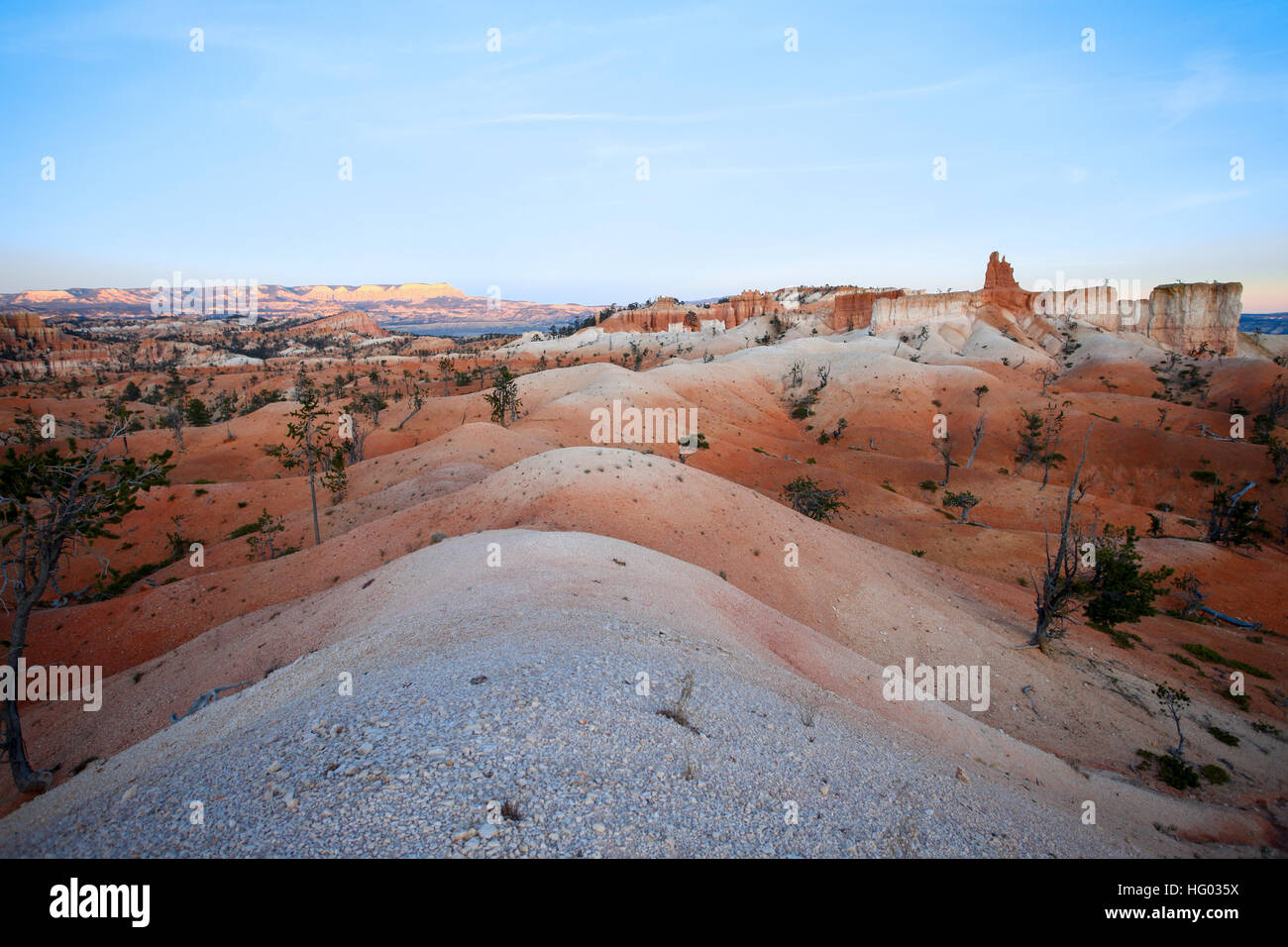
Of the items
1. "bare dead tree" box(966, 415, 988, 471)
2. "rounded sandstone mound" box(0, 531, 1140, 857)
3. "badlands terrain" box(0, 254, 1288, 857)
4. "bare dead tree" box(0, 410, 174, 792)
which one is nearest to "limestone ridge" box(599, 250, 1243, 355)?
"badlands terrain" box(0, 254, 1288, 857)

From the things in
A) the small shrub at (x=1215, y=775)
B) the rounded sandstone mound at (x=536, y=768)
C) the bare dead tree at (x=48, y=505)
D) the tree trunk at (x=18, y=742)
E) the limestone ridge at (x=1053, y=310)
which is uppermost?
the limestone ridge at (x=1053, y=310)

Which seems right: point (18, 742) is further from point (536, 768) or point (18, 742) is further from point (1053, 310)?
point (1053, 310)

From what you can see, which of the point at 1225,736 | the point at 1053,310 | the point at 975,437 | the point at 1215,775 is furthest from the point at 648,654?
the point at 1053,310

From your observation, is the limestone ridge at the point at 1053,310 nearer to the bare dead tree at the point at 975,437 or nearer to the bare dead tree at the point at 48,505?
the bare dead tree at the point at 975,437

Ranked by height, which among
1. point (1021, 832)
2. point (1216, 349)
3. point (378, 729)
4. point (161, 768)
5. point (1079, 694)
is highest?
point (1216, 349)

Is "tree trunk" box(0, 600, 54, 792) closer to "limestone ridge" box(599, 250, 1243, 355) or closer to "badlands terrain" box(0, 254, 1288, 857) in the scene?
"badlands terrain" box(0, 254, 1288, 857)

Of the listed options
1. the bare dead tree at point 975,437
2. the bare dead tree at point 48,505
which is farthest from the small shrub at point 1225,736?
the bare dead tree at point 975,437
